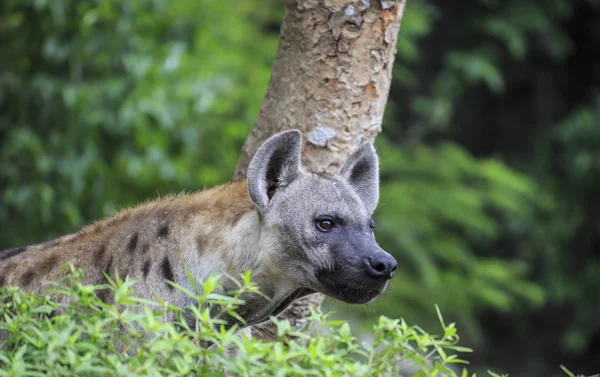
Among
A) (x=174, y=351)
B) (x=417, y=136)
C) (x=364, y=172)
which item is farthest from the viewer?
(x=417, y=136)

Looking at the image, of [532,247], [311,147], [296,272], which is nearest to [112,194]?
[311,147]

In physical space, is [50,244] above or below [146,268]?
below

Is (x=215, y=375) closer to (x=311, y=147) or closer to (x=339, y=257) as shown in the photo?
(x=339, y=257)

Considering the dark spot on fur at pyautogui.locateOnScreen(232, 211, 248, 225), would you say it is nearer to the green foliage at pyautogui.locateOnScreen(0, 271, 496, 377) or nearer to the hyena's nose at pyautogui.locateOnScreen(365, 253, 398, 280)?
the hyena's nose at pyautogui.locateOnScreen(365, 253, 398, 280)

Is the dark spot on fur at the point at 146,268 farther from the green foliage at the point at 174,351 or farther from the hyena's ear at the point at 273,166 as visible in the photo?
the green foliage at the point at 174,351

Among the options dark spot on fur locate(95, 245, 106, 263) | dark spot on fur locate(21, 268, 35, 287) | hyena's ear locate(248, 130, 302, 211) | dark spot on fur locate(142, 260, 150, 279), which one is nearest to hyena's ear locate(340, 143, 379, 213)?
hyena's ear locate(248, 130, 302, 211)

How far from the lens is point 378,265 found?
3.84 metres

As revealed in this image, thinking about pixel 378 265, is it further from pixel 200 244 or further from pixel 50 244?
pixel 50 244

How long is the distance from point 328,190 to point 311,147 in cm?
55

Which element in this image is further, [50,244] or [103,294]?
[50,244]

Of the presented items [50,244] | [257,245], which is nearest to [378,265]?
[257,245]

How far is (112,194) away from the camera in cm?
805

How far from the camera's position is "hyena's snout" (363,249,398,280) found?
151 inches

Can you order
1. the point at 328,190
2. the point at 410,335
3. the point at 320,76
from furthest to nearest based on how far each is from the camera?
the point at 320,76 → the point at 328,190 → the point at 410,335
